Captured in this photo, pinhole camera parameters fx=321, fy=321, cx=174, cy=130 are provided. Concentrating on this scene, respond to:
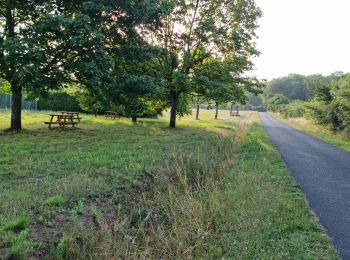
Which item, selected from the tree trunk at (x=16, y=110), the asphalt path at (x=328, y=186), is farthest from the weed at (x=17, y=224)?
the tree trunk at (x=16, y=110)

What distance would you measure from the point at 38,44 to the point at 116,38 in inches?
174

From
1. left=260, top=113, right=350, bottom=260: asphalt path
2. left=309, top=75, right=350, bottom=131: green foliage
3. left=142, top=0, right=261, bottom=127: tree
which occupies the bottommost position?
left=260, top=113, right=350, bottom=260: asphalt path

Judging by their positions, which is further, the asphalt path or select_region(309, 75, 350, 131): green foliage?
select_region(309, 75, 350, 131): green foliage

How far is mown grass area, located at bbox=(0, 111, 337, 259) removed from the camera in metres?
4.70

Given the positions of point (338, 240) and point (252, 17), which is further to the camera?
point (252, 17)

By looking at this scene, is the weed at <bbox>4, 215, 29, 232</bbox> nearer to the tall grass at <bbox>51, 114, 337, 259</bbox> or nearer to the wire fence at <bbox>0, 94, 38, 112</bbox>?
the tall grass at <bbox>51, 114, 337, 259</bbox>

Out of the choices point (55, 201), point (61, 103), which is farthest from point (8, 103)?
point (55, 201)

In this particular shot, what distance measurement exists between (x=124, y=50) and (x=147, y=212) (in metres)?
12.7

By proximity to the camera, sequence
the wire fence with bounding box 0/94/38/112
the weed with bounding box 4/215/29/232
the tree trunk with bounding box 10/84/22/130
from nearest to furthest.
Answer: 1. the weed with bounding box 4/215/29/232
2. the tree trunk with bounding box 10/84/22/130
3. the wire fence with bounding box 0/94/38/112

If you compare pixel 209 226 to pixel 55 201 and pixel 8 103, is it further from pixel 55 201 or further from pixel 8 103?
pixel 8 103

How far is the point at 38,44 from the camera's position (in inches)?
555

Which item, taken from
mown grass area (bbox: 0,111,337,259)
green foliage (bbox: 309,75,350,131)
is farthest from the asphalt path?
green foliage (bbox: 309,75,350,131)

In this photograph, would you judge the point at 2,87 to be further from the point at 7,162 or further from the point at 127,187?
the point at 127,187

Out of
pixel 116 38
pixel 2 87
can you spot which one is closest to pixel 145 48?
pixel 116 38
